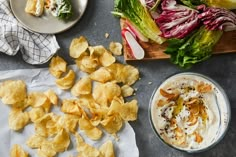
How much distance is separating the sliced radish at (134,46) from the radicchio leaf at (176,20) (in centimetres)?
8

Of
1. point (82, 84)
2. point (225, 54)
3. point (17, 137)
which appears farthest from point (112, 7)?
point (17, 137)

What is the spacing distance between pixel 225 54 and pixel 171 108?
0.72 feet

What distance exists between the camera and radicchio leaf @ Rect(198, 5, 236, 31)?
119 cm

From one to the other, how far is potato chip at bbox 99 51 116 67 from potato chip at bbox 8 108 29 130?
0.26 m

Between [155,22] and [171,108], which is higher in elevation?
[155,22]

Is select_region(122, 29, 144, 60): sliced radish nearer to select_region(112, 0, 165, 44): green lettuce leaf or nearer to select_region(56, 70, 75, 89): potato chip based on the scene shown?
select_region(112, 0, 165, 44): green lettuce leaf

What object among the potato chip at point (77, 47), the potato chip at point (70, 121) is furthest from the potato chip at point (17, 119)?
the potato chip at point (77, 47)

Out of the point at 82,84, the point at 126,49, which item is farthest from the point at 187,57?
the point at 82,84

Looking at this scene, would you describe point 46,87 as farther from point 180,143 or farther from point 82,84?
point 180,143

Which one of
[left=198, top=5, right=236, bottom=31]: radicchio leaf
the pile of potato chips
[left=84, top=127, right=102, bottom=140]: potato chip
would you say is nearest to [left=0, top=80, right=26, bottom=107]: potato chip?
the pile of potato chips

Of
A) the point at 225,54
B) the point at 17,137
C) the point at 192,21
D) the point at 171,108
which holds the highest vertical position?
the point at 192,21

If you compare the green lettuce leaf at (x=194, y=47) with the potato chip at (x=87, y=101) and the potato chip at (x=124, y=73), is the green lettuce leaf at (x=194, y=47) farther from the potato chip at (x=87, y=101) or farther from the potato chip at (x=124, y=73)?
the potato chip at (x=87, y=101)

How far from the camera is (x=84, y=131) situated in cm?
128

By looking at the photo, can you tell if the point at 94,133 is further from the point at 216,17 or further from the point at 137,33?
the point at 216,17
